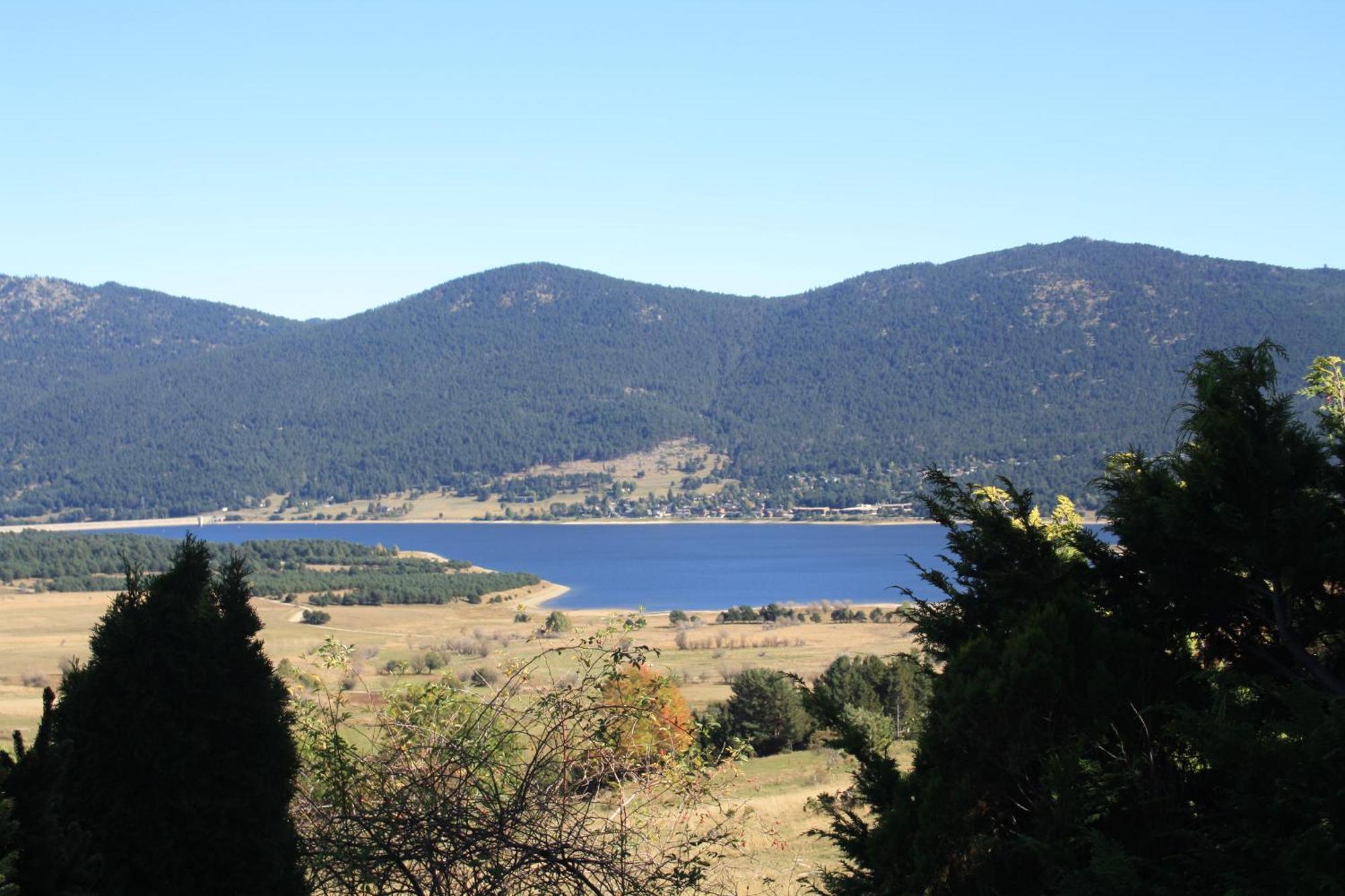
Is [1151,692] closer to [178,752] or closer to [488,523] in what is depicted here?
[178,752]

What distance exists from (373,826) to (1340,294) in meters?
146

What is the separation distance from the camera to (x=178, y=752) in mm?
3885

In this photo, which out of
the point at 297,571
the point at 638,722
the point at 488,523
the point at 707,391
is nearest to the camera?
the point at 638,722

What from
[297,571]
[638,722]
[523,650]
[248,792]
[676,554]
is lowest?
[676,554]

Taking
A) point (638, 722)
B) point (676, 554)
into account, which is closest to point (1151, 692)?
point (638, 722)

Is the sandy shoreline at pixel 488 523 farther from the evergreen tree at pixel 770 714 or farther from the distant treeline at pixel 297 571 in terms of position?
the evergreen tree at pixel 770 714

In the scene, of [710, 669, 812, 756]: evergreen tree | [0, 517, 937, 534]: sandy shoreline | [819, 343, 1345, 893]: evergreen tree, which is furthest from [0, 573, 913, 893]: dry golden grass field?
[0, 517, 937, 534]: sandy shoreline

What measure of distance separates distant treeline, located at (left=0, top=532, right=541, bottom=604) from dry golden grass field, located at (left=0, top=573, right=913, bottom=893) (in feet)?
8.15

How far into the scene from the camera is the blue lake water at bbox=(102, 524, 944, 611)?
7506 centimetres

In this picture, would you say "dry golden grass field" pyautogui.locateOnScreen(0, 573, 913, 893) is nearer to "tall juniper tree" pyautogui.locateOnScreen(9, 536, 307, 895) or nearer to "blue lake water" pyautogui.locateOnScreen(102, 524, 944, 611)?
"tall juniper tree" pyautogui.locateOnScreen(9, 536, 307, 895)

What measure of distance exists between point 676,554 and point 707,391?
7641cm

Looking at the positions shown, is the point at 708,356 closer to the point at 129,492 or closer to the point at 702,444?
the point at 702,444

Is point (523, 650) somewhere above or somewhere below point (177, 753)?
below

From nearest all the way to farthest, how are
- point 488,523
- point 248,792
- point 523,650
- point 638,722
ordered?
1. point 248,792
2. point 638,722
3. point 523,650
4. point 488,523
